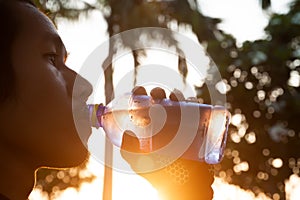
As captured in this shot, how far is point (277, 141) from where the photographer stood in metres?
19.3

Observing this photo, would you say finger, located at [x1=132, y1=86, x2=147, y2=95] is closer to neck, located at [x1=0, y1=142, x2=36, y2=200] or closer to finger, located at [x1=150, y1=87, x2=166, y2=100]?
finger, located at [x1=150, y1=87, x2=166, y2=100]

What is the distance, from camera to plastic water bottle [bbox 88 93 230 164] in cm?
257

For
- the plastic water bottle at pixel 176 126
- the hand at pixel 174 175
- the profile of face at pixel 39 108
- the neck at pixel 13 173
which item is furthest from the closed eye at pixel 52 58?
the hand at pixel 174 175

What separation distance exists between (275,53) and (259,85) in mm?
1088

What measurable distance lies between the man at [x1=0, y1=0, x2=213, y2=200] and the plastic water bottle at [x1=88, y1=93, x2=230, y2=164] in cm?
55

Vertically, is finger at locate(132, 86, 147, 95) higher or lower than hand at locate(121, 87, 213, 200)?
higher

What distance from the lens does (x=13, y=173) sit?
1.75m

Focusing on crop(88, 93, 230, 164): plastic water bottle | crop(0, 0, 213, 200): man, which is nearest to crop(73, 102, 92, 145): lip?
crop(0, 0, 213, 200): man

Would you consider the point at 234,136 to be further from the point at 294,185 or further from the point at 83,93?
the point at 83,93

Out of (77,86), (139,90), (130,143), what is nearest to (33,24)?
(77,86)

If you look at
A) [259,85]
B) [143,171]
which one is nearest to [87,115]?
[143,171]

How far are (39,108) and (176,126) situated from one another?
37.6 inches

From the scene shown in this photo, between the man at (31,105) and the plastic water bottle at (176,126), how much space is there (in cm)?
55

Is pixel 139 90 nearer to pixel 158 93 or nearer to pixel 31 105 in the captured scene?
pixel 158 93
